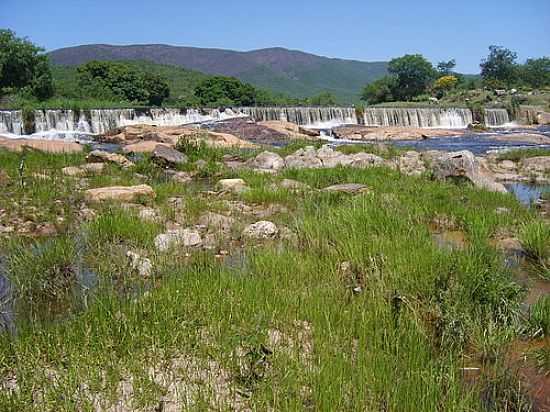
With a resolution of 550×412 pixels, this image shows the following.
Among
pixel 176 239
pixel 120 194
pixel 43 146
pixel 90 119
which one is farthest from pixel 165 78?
pixel 176 239

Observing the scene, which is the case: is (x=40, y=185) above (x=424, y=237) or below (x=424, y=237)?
above

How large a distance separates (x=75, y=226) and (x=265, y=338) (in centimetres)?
465

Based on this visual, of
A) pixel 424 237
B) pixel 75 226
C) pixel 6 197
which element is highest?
pixel 6 197

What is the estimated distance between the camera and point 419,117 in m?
39.9

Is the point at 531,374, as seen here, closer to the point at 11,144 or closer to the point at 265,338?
the point at 265,338

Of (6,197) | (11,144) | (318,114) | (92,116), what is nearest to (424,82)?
(318,114)

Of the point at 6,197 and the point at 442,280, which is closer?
the point at 442,280

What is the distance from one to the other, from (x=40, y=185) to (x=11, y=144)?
7.97 metres

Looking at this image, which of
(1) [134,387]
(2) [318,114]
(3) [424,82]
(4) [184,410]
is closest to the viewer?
(4) [184,410]

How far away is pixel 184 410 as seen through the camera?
9.27 feet

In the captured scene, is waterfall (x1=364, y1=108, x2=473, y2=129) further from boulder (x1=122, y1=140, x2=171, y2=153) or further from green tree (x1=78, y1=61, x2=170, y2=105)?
green tree (x1=78, y1=61, x2=170, y2=105)

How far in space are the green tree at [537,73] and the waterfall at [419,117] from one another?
4887cm

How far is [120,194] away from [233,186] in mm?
2508

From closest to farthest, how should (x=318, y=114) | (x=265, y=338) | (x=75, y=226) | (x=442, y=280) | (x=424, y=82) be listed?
(x=265, y=338)
(x=442, y=280)
(x=75, y=226)
(x=318, y=114)
(x=424, y=82)
